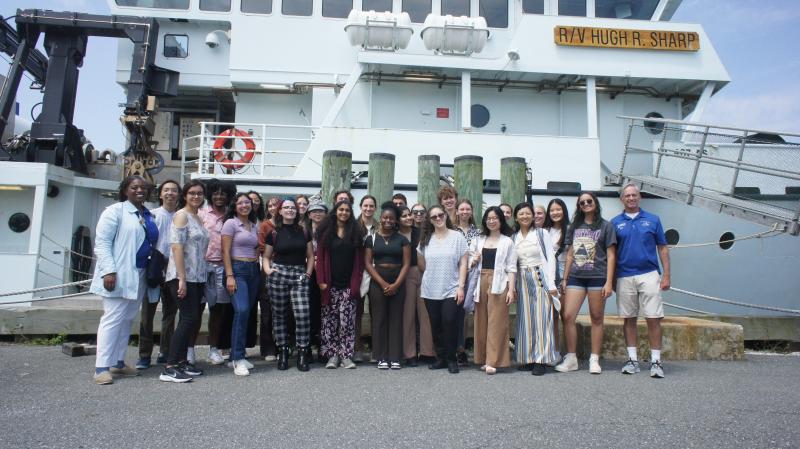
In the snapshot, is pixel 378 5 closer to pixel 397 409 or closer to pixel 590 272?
pixel 590 272

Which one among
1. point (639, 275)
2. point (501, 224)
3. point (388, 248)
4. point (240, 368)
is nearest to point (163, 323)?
point (240, 368)

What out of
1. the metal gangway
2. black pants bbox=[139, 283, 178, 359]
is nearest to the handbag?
black pants bbox=[139, 283, 178, 359]

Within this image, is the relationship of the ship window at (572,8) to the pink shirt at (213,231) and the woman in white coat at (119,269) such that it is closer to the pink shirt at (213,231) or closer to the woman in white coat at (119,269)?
the pink shirt at (213,231)

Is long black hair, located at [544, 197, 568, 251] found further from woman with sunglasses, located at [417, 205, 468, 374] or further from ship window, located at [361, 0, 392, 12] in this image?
ship window, located at [361, 0, 392, 12]

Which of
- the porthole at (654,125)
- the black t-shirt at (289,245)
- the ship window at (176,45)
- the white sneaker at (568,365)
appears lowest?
the white sneaker at (568,365)

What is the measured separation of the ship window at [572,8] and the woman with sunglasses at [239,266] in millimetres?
9141

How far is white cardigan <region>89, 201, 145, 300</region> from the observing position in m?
4.21

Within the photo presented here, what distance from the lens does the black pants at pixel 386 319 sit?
497cm

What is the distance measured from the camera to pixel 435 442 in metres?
2.92

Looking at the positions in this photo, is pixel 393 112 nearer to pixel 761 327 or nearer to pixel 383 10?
pixel 383 10

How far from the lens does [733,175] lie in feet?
24.1

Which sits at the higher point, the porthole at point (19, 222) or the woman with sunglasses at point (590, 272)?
the porthole at point (19, 222)

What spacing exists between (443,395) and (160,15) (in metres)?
11.0

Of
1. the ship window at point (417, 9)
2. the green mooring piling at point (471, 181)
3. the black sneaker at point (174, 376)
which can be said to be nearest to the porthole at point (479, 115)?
the ship window at point (417, 9)
